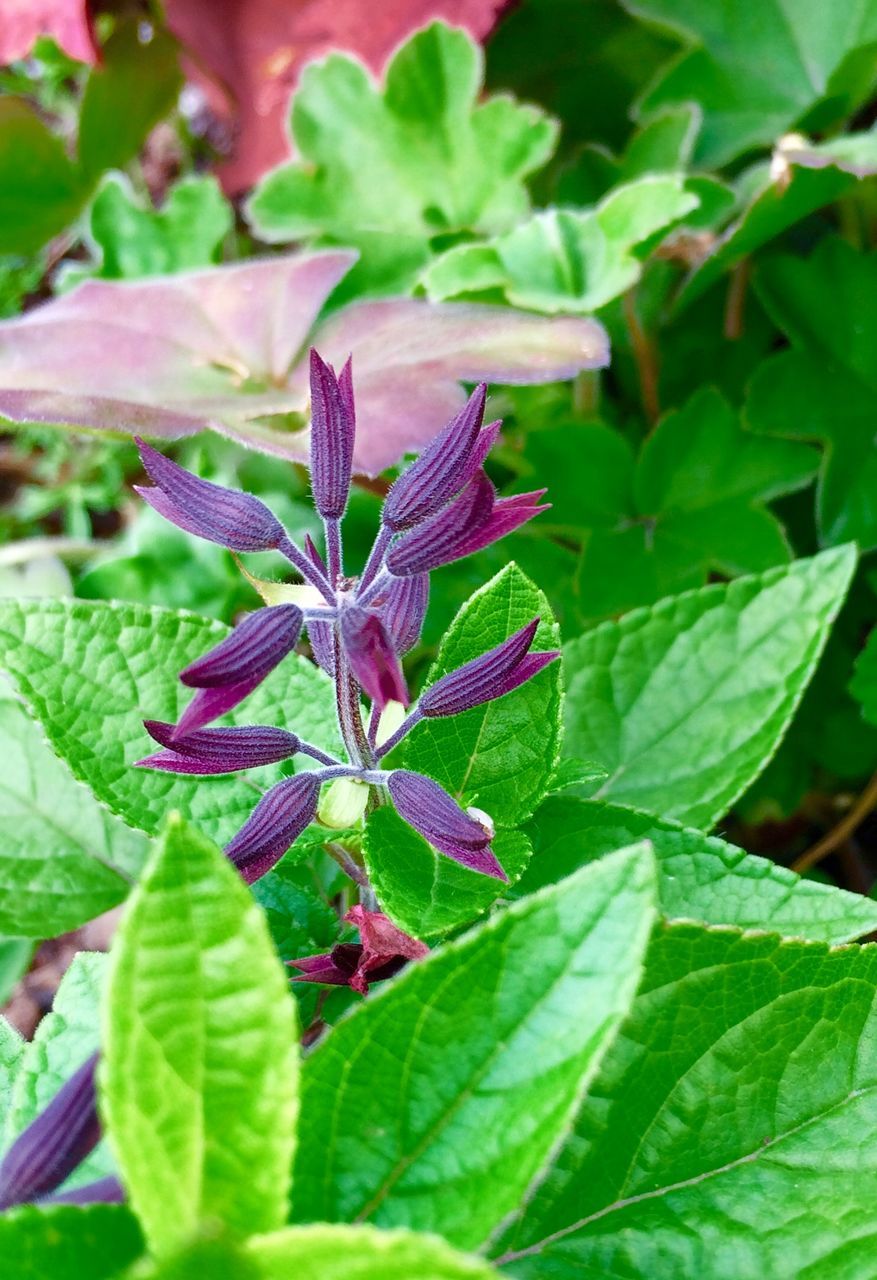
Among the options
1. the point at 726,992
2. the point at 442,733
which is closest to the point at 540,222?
the point at 442,733

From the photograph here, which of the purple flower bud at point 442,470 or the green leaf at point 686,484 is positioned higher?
the purple flower bud at point 442,470

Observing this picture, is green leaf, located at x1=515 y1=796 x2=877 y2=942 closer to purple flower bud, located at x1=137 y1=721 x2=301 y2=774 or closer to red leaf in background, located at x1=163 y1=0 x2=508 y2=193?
purple flower bud, located at x1=137 y1=721 x2=301 y2=774

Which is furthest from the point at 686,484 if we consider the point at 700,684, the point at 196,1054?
the point at 196,1054

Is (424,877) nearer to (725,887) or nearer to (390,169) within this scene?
(725,887)

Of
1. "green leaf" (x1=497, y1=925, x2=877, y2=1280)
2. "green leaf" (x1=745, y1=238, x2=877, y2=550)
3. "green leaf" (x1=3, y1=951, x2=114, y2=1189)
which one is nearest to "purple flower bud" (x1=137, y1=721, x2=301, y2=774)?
A: "green leaf" (x1=3, y1=951, x2=114, y2=1189)

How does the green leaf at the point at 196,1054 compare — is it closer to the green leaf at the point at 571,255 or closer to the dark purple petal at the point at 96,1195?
the dark purple petal at the point at 96,1195

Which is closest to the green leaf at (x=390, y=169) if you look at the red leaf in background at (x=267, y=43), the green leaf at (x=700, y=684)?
the red leaf in background at (x=267, y=43)
